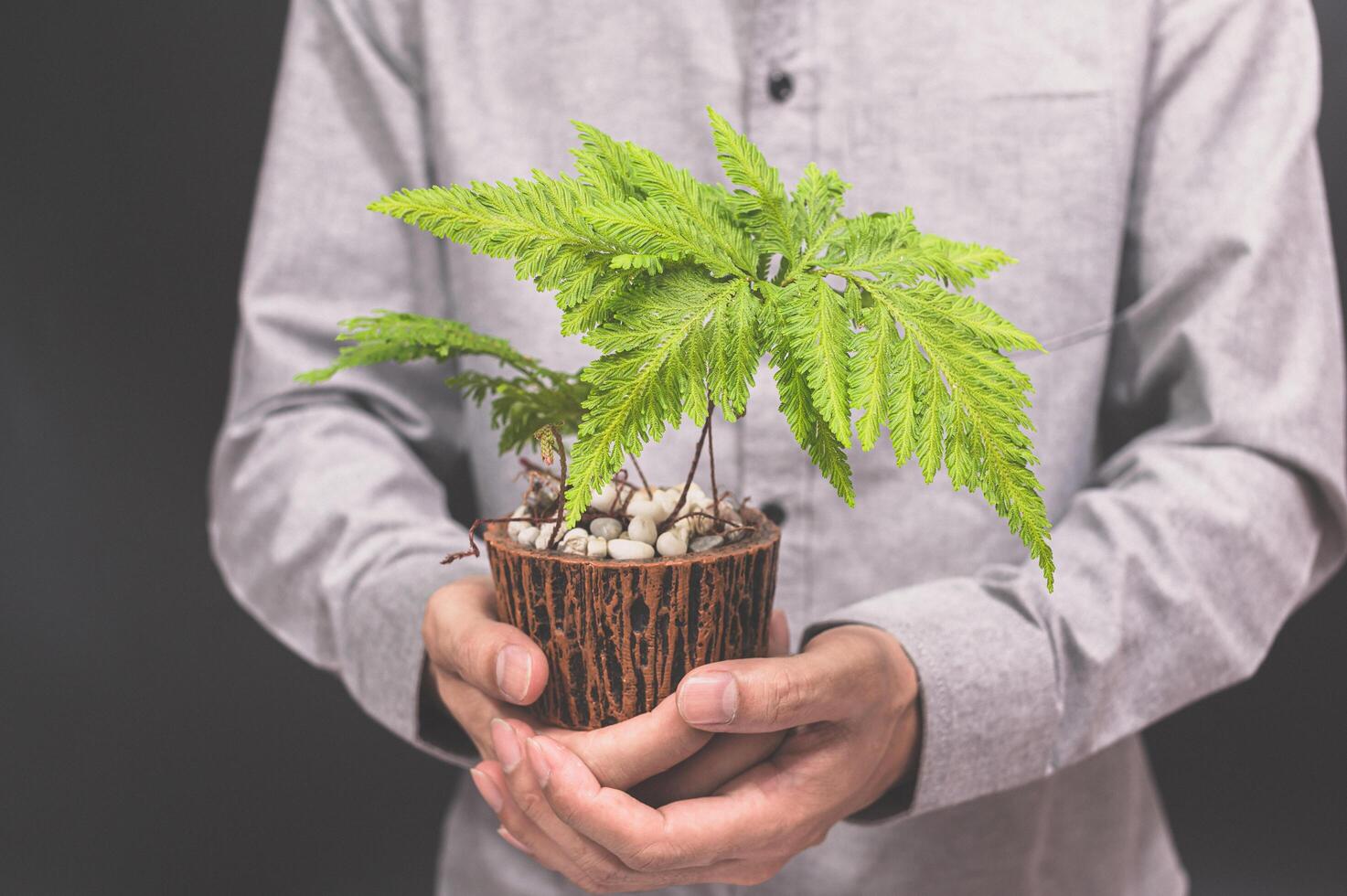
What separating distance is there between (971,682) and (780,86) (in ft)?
2.05

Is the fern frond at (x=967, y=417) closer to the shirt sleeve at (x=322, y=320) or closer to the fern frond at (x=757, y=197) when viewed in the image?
the fern frond at (x=757, y=197)

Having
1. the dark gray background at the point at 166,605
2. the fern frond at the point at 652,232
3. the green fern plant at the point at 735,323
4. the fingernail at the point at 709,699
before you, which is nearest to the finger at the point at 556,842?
the fingernail at the point at 709,699

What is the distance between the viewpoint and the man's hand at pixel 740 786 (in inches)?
26.1

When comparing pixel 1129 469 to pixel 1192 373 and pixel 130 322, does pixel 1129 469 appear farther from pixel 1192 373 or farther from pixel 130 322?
pixel 130 322

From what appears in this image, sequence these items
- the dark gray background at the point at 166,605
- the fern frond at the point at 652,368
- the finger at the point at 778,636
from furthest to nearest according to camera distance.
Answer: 1. the dark gray background at the point at 166,605
2. the finger at the point at 778,636
3. the fern frond at the point at 652,368

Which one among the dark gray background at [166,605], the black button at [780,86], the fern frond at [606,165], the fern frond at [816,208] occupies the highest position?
the black button at [780,86]

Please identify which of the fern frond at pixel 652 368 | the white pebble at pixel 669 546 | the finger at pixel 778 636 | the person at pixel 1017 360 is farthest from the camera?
the person at pixel 1017 360

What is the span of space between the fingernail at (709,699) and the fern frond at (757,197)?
0.86 ft

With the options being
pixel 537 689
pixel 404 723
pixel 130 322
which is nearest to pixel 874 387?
pixel 537 689

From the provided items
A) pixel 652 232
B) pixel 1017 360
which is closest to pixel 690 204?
pixel 652 232

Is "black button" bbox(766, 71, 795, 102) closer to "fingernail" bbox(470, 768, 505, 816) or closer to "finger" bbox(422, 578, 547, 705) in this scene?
"finger" bbox(422, 578, 547, 705)

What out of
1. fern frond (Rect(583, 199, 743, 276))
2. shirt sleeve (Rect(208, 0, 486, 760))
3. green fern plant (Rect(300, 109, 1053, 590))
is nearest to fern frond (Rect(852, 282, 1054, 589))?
green fern plant (Rect(300, 109, 1053, 590))

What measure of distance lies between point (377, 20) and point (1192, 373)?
97 cm

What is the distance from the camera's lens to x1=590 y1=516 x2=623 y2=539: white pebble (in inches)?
27.8
